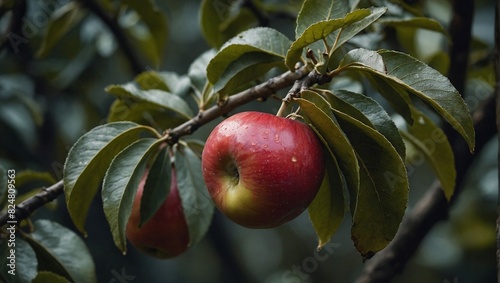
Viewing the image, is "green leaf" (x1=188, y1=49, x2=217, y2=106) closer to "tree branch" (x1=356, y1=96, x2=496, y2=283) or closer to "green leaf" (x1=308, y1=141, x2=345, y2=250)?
"green leaf" (x1=308, y1=141, x2=345, y2=250)

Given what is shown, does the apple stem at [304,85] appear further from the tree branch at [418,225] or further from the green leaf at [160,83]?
the tree branch at [418,225]

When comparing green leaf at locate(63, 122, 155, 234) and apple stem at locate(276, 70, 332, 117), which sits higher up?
apple stem at locate(276, 70, 332, 117)

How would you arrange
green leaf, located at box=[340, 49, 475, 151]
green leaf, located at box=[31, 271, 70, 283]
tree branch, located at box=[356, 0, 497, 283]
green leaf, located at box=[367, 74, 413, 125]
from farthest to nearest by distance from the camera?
tree branch, located at box=[356, 0, 497, 283], green leaf, located at box=[31, 271, 70, 283], green leaf, located at box=[367, 74, 413, 125], green leaf, located at box=[340, 49, 475, 151]

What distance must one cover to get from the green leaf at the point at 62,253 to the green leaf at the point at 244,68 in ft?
1.30

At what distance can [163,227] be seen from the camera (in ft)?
3.92

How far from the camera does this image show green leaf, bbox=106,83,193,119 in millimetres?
1157

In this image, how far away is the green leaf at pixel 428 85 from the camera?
828 millimetres

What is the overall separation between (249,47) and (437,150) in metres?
0.40

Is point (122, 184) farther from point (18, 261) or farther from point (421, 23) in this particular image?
point (421, 23)

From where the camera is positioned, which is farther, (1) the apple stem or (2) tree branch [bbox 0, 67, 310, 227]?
(2) tree branch [bbox 0, 67, 310, 227]

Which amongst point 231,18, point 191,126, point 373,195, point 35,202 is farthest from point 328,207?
point 231,18

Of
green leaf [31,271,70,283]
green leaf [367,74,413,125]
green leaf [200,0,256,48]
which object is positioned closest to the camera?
green leaf [367,74,413,125]

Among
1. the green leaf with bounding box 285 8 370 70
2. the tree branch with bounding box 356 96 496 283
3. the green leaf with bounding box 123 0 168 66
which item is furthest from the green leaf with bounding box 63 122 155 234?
the tree branch with bounding box 356 96 496 283

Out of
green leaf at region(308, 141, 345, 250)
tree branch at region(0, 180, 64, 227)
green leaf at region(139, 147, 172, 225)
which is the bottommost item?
green leaf at region(308, 141, 345, 250)
